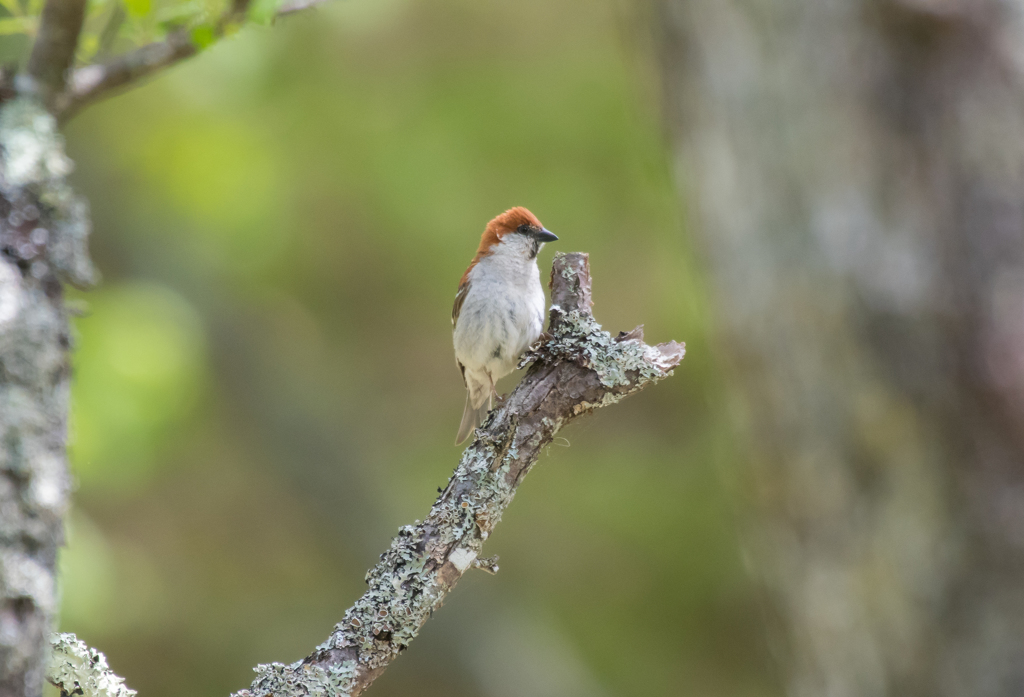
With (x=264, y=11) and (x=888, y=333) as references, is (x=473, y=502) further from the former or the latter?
(x=888, y=333)

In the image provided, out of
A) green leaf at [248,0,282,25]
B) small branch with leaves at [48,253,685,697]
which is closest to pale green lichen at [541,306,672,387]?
small branch with leaves at [48,253,685,697]

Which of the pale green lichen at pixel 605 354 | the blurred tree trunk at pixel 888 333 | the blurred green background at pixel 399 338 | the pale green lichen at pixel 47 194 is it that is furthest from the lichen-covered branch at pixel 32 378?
the blurred green background at pixel 399 338

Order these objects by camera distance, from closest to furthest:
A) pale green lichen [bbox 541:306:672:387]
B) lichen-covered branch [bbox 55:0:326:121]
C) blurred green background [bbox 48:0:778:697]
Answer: lichen-covered branch [bbox 55:0:326:121] → pale green lichen [bbox 541:306:672:387] → blurred green background [bbox 48:0:778:697]

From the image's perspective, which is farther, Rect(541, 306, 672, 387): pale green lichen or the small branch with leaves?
Rect(541, 306, 672, 387): pale green lichen

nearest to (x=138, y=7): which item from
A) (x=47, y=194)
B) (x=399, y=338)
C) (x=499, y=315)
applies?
(x=47, y=194)

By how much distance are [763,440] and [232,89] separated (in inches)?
177

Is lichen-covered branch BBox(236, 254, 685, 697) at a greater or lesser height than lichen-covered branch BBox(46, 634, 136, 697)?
greater

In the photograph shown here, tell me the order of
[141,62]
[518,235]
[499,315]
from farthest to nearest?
[518,235] → [499,315] → [141,62]

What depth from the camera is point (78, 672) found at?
57.3 inches

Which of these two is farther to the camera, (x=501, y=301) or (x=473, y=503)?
(x=501, y=301)

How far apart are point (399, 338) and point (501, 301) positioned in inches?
157

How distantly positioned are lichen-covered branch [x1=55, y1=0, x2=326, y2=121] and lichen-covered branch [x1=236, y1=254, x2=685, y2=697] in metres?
0.98

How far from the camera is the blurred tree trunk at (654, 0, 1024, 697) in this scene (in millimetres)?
2760

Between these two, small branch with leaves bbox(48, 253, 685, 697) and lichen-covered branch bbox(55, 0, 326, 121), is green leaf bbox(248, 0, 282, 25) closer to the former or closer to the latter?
lichen-covered branch bbox(55, 0, 326, 121)
